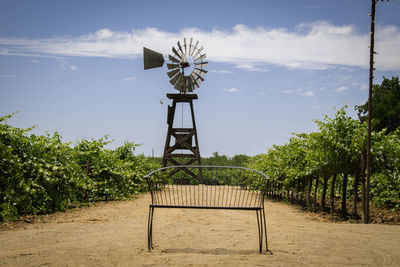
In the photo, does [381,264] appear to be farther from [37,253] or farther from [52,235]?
[52,235]

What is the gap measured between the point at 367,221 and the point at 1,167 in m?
9.78

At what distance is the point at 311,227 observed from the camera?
7664 mm

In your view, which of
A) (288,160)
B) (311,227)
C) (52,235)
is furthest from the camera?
(288,160)

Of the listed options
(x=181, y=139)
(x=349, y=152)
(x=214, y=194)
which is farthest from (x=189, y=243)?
(x=181, y=139)

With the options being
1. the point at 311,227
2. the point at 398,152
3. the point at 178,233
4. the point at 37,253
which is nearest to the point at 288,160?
the point at 398,152

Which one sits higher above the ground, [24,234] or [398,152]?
[398,152]

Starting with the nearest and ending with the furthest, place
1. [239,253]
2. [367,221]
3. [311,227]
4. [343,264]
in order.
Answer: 1. [343,264]
2. [239,253]
3. [311,227]
4. [367,221]

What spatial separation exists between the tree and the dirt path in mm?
28928

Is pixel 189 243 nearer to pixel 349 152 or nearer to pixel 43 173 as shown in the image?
pixel 43 173

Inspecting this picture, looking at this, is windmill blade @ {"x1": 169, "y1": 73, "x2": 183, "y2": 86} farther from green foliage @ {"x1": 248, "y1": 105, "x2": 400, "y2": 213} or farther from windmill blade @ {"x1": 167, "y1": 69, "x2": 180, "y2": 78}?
green foliage @ {"x1": 248, "y1": 105, "x2": 400, "y2": 213}

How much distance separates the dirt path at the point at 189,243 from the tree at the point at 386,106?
94.9 feet

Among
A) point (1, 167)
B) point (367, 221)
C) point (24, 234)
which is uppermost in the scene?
point (1, 167)

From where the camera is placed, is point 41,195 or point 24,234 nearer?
point 24,234

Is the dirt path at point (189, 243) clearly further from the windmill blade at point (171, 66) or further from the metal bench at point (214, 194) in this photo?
the windmill blade at point (171, 66)
